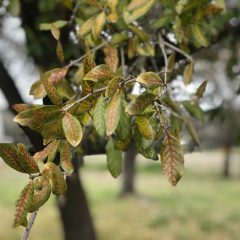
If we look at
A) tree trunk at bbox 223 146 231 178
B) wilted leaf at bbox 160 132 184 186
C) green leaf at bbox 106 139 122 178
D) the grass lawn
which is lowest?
tree trunk at bbox 223 146 231 178

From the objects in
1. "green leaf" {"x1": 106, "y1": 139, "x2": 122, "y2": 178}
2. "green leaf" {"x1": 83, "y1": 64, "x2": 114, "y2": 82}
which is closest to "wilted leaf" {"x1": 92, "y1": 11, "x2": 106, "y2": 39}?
"green leaf" {"x1": 106, "y1": 139, "x2": 122, "y2": 178}

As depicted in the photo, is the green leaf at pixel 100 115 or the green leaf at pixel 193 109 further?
the green leaf at pixel 193 109

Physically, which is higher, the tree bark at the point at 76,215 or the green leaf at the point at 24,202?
the green leaf at the point at 24,202

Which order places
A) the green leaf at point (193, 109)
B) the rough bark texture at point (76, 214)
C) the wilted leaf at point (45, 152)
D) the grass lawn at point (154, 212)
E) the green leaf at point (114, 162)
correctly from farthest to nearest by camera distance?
the grass lawn at point (154, 212) < the rough bark texture at point (76, 214) < the green leaf at point (193, 109) < the green leaf at point (114, 162) < the wilted leaf at point (45, 152)

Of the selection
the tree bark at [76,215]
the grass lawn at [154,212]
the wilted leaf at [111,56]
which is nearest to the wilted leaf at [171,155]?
the wilted leaf at [111,56]

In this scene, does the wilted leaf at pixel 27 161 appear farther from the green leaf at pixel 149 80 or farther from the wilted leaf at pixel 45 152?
the green leaf at pixel 149 80

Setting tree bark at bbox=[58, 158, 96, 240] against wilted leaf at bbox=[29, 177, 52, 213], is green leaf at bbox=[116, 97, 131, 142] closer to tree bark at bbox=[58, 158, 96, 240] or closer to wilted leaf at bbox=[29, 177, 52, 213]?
wilted leaf at bbox=[29, 177, 52, 213]
